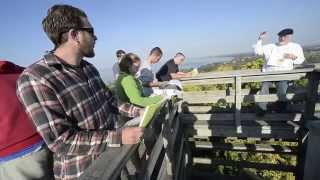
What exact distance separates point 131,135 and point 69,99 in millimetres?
473

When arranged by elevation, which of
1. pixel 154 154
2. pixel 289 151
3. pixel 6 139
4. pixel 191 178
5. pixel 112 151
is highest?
pixel 6 139

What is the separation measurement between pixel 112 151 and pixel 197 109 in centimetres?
487

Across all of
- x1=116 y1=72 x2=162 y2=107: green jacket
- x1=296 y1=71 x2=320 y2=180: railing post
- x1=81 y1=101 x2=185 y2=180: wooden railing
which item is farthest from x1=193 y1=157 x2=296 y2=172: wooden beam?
x1=116 y1=72 x2=162 y2=107: green jacket

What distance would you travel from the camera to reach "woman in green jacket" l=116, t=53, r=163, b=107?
3.37 m

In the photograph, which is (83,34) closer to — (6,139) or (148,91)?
(6,139)

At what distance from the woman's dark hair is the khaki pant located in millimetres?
1892

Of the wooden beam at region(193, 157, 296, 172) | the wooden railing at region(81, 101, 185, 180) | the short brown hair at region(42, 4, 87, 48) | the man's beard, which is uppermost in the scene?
the short brown hair at region(42, 4, 87, 48)

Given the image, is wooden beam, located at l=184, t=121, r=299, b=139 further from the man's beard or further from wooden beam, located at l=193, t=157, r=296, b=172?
the man's beard

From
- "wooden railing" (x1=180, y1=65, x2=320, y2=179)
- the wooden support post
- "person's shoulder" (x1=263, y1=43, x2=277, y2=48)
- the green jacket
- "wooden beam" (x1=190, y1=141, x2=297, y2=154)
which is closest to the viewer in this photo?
the green jacket

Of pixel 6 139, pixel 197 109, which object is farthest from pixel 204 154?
pixel 6 139

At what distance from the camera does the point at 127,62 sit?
363cm

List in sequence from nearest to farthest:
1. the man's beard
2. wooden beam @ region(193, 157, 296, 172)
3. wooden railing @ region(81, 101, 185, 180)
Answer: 1. wooden railing @ region(81, 101, 185, 180)
2. the man's beard
3. wooden beam @ region(193, 157, 296, 172)

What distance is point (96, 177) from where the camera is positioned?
121 cm

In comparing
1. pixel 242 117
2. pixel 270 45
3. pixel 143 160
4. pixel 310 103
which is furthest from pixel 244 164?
pixel 143 160
